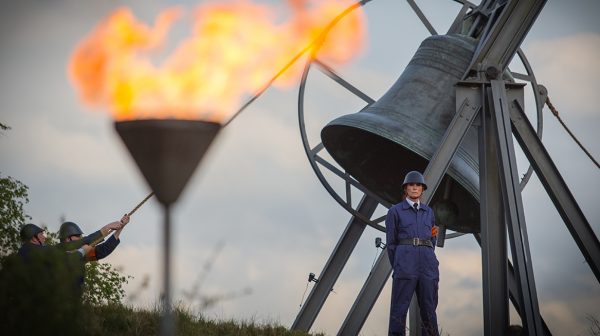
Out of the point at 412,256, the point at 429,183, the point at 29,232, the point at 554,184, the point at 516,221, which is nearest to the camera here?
the point at 29,232

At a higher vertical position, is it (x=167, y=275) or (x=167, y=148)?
(x=167, y=148)

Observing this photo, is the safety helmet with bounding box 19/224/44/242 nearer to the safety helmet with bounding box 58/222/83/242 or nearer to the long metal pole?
the safety helmet with bounding box 58/222/83/242

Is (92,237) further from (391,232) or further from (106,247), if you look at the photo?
(391,232)

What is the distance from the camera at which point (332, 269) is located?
15.5m

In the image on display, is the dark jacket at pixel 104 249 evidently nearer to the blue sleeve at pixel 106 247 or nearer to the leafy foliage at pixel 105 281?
the blue sleeve at pixel 106 247

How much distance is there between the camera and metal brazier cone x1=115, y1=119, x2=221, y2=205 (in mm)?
6297

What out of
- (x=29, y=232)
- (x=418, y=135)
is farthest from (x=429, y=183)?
(x=29, y=232)

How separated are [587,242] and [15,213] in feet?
34.2

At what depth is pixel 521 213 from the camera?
41.6 ft

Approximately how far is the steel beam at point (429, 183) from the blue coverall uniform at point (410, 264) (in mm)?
1596

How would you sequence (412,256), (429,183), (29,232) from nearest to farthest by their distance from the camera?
(29,232) → (412,256) → (429,183)

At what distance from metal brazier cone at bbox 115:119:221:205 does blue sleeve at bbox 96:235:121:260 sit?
453 centimetres

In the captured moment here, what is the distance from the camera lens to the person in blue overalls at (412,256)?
10984 millimetres

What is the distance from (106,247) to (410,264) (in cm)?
313
